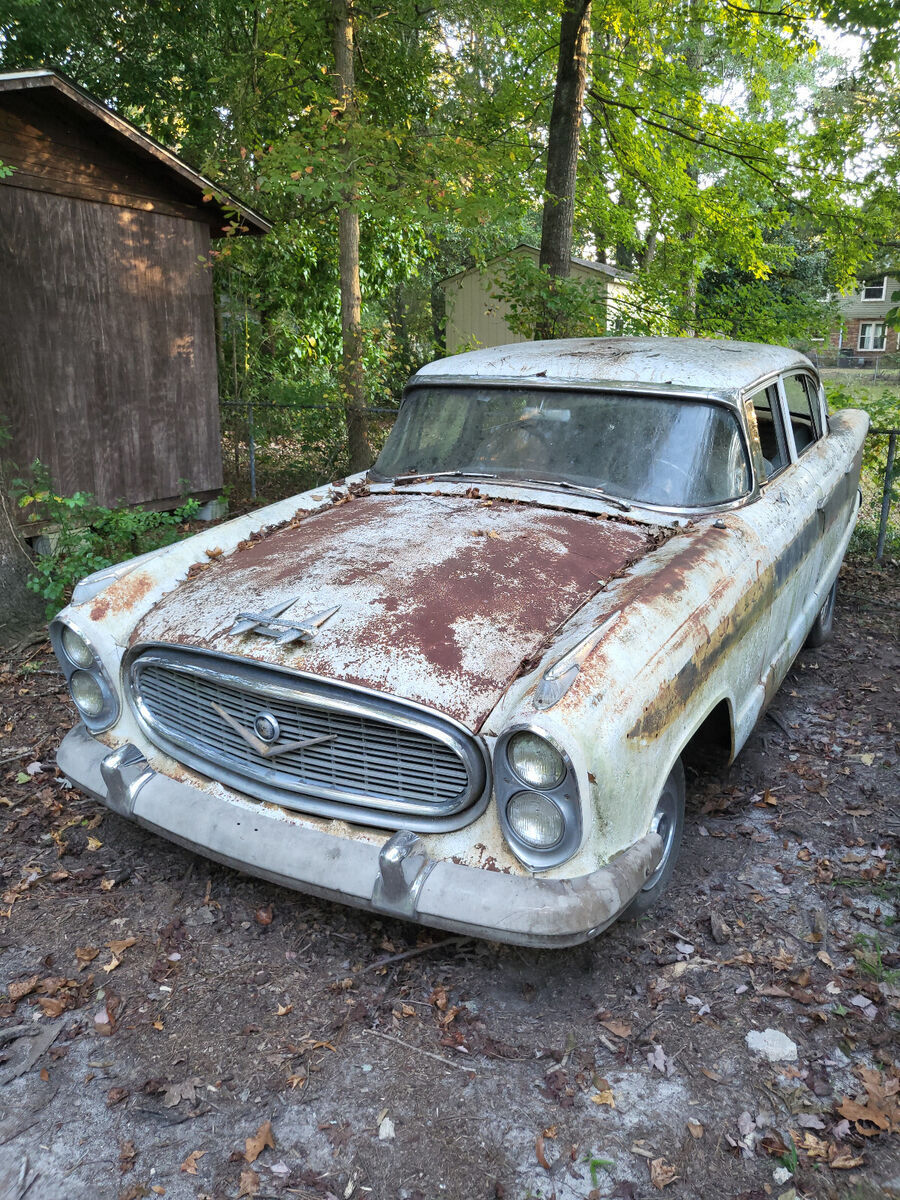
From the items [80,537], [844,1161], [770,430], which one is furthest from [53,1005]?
[770,430]

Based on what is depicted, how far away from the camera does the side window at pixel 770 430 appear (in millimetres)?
4008

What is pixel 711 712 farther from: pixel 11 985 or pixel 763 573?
pixel 11 985

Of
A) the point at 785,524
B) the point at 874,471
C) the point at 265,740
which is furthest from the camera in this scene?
the point at 874,471

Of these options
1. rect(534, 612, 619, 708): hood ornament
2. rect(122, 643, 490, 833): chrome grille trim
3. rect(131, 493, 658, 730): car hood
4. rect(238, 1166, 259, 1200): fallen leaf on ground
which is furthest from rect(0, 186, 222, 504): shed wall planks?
rect(238, 1166, 259, 1200): fallen leaf on ground

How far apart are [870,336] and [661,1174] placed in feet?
138

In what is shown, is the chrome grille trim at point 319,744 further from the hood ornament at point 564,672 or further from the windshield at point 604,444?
the windshield at point 604,444

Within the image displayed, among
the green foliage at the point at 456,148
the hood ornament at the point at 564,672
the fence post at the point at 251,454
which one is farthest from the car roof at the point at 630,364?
the fence post at the point at 251,454

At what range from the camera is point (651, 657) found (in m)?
2.54

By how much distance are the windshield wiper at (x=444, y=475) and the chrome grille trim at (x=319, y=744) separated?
1605mm

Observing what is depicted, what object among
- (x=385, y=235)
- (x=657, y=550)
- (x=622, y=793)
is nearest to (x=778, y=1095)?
(x=622, y=793)

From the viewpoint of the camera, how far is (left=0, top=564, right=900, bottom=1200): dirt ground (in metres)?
2.14

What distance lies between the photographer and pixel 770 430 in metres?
4.24

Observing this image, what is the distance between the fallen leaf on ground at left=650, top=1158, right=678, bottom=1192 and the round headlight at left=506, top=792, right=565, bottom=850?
2.59 ft

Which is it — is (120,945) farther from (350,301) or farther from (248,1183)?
(350,301)
